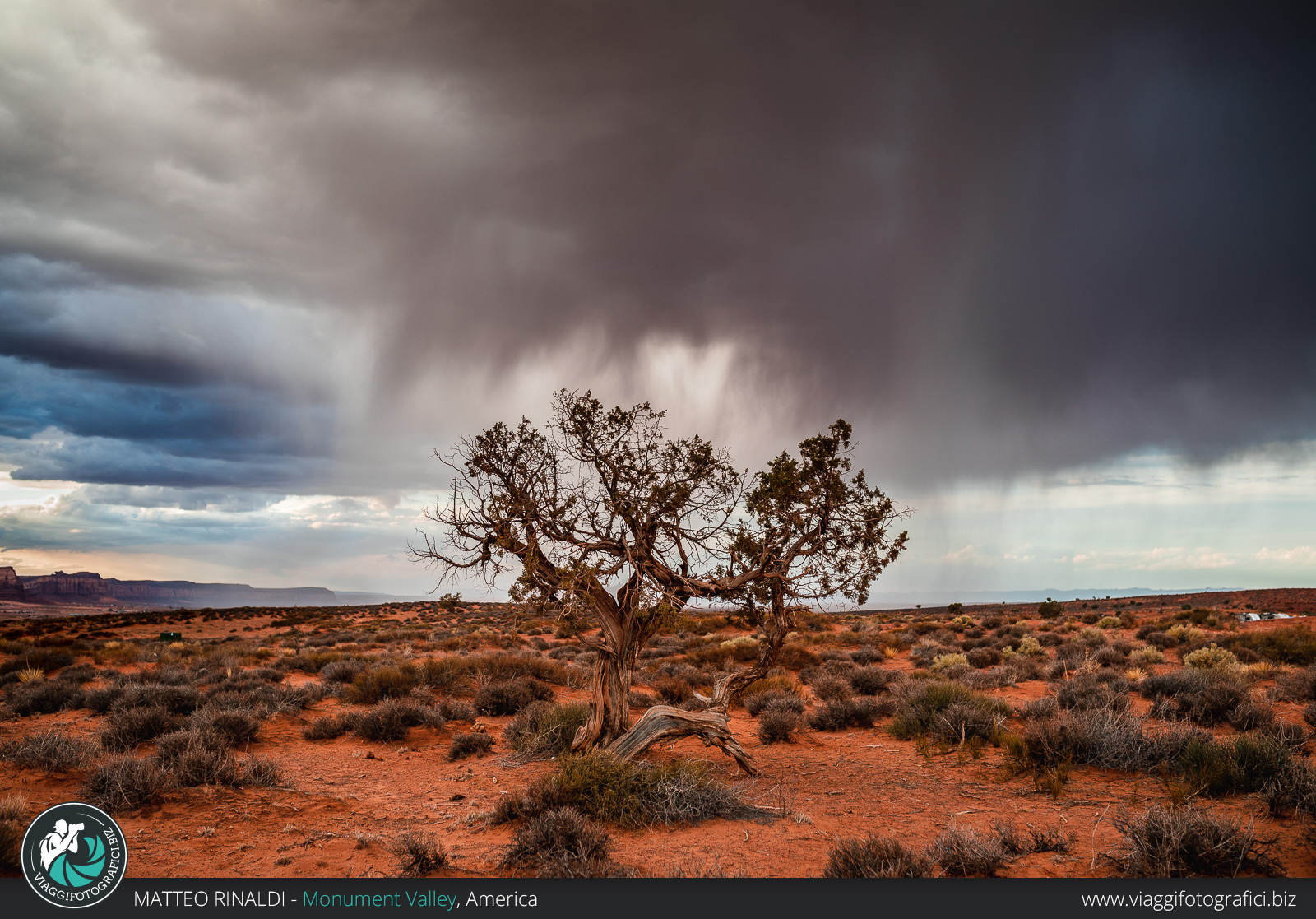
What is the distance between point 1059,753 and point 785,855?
6353 mm

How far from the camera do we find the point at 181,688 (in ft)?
53.8

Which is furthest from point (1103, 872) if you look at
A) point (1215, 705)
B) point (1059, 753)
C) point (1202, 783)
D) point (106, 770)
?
point (106, 770)

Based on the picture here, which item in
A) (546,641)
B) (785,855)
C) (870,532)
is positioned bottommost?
(546,641)

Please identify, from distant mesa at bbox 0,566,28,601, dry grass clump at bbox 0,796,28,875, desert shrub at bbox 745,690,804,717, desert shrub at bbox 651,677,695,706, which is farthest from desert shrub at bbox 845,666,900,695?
distant mesa at bbox 0,566,28,601

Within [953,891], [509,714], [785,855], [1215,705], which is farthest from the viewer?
[509,714]

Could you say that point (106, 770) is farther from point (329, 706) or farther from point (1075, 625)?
point (1075, 625)

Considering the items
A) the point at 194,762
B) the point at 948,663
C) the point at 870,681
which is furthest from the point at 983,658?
the point at 194,762

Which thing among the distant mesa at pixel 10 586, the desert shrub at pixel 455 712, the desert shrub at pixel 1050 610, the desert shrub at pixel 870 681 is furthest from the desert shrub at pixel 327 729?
the distant mesa at pixel 10 586

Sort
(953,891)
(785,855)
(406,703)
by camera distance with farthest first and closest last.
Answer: (406,703) → (785,855) → (953,891)

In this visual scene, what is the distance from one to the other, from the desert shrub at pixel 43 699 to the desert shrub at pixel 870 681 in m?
22.2

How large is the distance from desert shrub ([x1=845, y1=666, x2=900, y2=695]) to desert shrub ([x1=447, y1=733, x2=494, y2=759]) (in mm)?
11704

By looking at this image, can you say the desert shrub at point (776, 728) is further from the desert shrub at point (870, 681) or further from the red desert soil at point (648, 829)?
the desert shrub at point (870, 681)

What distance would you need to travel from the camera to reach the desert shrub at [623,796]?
8.61 m

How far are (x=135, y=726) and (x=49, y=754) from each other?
2568 millimetres
